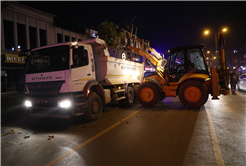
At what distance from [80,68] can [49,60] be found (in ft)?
3.91

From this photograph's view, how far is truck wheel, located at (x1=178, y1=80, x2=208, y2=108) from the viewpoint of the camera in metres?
8.01

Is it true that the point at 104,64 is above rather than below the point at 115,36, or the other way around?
below

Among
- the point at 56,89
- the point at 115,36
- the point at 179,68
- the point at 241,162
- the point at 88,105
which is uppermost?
the point at 115,36

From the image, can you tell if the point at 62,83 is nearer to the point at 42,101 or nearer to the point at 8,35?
the point at 42,101

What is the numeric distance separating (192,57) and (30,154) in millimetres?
7960

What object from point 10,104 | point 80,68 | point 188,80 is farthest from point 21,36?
point 188,80

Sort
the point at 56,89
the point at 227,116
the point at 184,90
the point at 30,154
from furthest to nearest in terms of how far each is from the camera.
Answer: the point at 184,90 < the point at 227,116 < the point at 56,89 < the point at 30,154

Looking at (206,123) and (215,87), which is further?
(215,87)

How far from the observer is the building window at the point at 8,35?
65.8ft

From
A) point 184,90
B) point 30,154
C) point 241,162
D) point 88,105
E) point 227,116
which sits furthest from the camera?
point 184,90

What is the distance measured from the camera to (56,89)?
5.82 metres

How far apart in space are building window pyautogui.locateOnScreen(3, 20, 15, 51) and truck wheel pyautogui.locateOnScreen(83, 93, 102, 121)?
756 inches

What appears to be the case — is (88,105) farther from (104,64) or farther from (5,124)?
(5,124)

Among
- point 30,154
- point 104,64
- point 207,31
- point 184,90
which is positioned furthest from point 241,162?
point 207,31
